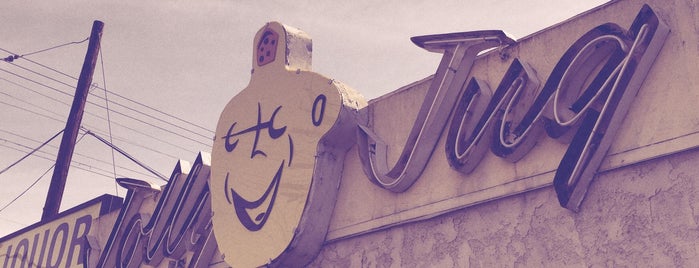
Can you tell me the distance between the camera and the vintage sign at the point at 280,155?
27.1 ft

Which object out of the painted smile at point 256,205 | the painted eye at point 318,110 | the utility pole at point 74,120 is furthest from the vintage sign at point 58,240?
the painted eye at point 318,110

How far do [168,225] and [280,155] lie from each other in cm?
219

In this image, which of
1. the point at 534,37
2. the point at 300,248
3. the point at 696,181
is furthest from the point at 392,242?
the point at 696,181

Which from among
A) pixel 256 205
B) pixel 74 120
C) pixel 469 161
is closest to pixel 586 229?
pixel 469 161

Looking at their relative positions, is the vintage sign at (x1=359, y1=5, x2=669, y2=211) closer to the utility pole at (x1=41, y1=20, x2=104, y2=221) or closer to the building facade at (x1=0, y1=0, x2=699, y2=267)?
the building facade at (x1=0, y1=0, x2=699, y2=267)

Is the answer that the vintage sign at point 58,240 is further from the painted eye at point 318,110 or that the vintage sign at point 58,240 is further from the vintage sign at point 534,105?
the vintage sign at point 534,105

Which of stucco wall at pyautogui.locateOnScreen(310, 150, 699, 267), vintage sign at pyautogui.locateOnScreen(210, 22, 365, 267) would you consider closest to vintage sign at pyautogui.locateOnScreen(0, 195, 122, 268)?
vintage sign at pyautogui.locateOnScreen(210, 22, 365, 267)

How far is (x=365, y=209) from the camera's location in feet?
26.0

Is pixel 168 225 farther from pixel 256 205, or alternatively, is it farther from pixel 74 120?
pixel 74 120

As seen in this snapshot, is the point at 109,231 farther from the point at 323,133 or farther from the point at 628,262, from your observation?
the point at 628,262

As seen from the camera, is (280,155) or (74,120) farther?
(74,120)

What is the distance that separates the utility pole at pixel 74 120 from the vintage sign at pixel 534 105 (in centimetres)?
955

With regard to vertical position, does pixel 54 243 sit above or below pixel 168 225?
above

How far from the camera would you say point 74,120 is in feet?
52.1
